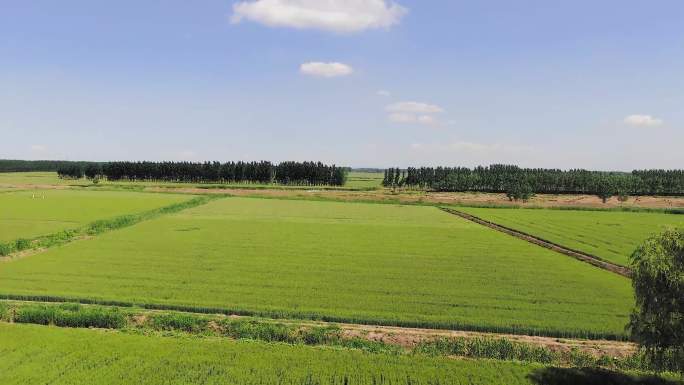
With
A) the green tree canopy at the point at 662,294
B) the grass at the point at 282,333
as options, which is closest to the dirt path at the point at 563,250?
the grass at the point at 282,333

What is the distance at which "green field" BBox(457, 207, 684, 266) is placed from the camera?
161ft

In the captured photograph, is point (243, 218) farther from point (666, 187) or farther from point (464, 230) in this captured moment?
point (666, 187)

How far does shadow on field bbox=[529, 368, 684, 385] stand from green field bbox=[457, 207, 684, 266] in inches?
895

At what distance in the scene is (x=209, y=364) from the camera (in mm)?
19266

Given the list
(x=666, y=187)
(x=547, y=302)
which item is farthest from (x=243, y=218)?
(x=666, y=187)

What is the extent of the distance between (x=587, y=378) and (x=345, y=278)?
60.4 feet

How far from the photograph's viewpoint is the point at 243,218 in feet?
234

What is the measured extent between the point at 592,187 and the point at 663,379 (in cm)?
16888

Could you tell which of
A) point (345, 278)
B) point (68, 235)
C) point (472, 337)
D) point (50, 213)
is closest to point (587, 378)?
point (472, 337)

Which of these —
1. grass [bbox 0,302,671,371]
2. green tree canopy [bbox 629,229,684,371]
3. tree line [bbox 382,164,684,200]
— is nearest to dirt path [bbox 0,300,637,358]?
grass [bbox 0,302,671,371]

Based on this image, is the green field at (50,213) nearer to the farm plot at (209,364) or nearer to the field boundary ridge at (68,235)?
the field boundary ridge at (68,235)

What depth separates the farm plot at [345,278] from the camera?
2594cm

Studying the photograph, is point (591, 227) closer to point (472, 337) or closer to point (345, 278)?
point (345, 278)

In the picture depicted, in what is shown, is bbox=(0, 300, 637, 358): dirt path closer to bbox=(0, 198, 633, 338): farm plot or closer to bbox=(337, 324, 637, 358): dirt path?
bbox=(337, 324, 637, 358): dirt path
